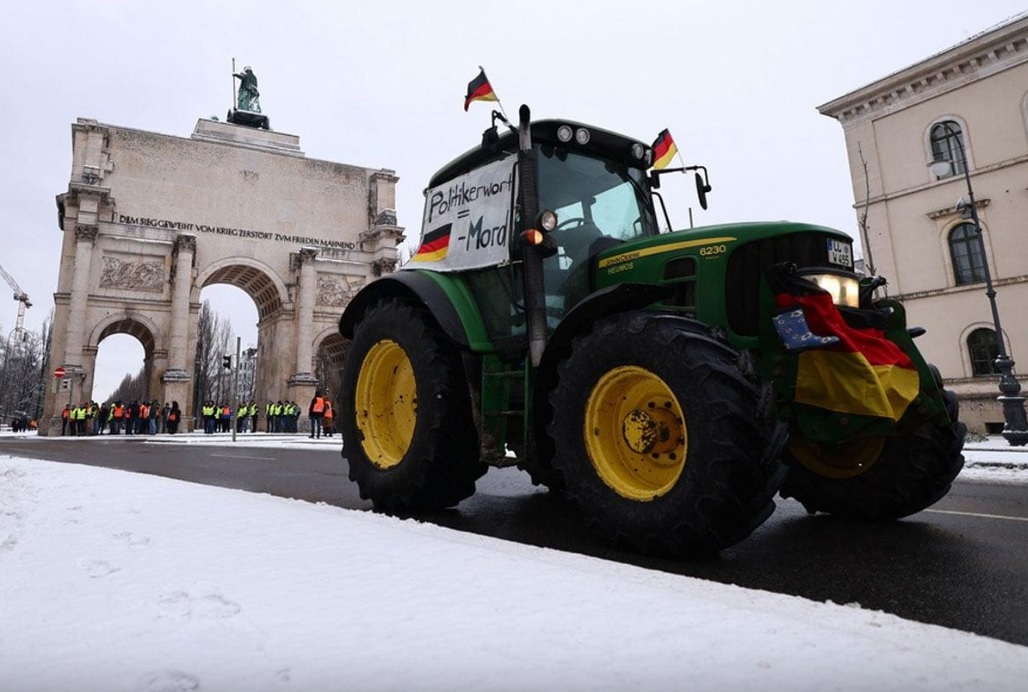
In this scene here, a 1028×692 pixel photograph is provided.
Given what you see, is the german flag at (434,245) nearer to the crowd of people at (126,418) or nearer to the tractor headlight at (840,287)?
the tractor headlight at (840,287)

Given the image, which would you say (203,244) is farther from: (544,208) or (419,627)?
(419,627)

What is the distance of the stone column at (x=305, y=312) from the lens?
122ft

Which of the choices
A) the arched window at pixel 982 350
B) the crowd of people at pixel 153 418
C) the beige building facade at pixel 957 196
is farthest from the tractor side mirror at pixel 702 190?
the crowd of people at pixel 153 418

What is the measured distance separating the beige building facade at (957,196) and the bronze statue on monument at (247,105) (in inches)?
1399

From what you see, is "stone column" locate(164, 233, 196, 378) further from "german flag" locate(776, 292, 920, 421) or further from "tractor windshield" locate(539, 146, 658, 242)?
"german flag" locate(776, 292, 920, 421)

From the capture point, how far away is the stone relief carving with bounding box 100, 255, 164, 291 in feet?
113

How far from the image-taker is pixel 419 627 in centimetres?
190

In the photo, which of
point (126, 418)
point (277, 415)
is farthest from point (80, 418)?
point (277, 415)

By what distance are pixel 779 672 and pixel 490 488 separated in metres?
5.31

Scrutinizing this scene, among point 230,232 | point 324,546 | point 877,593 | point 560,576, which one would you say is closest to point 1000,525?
point 877,593

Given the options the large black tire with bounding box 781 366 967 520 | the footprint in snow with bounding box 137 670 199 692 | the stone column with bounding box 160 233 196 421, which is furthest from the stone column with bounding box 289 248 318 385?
the footprint in snow with bounding box 137 670 199 692

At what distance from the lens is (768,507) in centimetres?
286

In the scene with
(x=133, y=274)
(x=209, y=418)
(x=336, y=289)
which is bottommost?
(x=209, y=418)

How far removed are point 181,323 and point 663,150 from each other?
35697 mm
